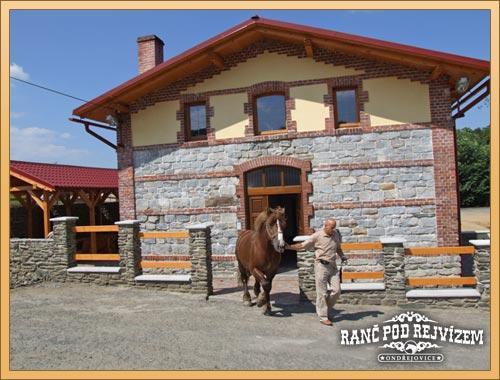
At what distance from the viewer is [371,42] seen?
966cm

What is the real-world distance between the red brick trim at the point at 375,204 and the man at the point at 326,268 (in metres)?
3.65

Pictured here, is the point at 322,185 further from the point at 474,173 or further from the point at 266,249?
the point at 474,173

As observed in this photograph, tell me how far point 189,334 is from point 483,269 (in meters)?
5.50

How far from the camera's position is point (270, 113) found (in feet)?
37.2

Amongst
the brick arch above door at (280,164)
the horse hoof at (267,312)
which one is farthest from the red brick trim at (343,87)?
the horse hoof at (267,312)

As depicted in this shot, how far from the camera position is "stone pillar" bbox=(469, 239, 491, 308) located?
7387mm

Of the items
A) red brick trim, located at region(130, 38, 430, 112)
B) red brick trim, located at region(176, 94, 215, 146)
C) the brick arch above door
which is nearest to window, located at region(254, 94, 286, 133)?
the brick arch above door

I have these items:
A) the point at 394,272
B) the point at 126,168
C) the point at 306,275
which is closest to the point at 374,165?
the point at 394,272

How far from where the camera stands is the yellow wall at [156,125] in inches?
465

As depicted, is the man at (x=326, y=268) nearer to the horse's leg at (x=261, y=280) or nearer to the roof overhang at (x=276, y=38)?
the horse's leg at (x=261, y=280)

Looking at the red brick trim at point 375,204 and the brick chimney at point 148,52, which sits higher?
the brick chimney at point 148,52

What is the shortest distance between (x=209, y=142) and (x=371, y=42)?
501 centimetres

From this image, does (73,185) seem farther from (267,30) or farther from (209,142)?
(267,30)

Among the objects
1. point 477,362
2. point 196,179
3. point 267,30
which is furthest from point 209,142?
point 477,362
